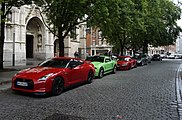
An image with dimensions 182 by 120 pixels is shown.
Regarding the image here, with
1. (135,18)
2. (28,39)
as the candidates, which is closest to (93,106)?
(135,18)

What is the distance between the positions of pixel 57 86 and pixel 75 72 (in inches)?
65.9

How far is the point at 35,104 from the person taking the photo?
25.3 ft

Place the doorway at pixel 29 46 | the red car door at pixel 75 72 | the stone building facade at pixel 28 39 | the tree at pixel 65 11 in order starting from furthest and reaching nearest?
the doorway at pixel 29 46, the stone building facade at pixel 28 39, the tree at pixel 65 11, the red car door at pixel 75 72

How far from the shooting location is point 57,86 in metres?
9.30

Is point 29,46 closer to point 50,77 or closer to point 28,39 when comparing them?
point 28,39

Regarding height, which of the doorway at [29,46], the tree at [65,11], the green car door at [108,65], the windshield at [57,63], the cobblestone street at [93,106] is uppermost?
the tree at [65,11]

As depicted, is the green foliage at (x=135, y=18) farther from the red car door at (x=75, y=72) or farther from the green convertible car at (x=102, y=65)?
the red car door at (x=75, y=72)

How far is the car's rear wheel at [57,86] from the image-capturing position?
9094mm

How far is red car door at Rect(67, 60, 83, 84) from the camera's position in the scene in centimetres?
1032

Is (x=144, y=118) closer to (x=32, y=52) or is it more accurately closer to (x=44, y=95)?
(x=44, y=95)

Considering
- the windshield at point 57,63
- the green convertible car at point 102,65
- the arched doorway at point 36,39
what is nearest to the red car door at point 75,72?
the windshield at point 57,63

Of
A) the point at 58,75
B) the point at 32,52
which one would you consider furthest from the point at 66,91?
the point at 32,52

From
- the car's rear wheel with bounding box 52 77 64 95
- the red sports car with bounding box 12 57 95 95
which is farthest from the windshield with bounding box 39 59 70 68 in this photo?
the car's rear wheel with bounding box 52 77 64 95

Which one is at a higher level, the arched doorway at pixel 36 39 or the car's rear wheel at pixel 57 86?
the arched doorway at pixel 36 39
